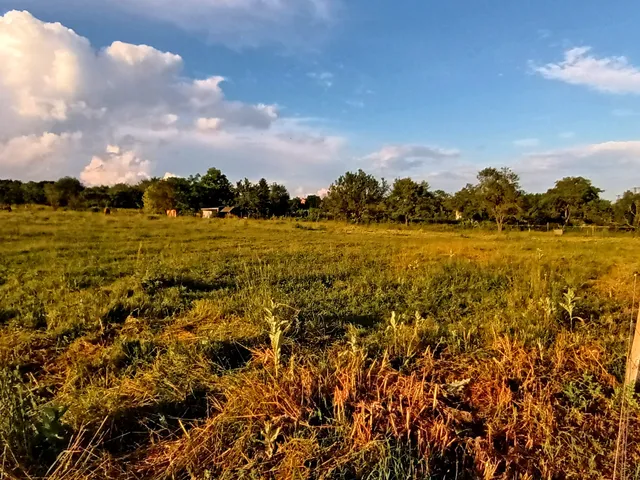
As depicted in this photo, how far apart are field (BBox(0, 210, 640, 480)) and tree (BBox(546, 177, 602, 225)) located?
150 feet

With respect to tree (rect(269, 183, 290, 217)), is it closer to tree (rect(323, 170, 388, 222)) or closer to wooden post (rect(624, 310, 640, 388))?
tree (rect(323, 170, 388, 222))

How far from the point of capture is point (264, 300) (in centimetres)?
475

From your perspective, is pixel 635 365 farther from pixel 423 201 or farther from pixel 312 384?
pixel 423 201

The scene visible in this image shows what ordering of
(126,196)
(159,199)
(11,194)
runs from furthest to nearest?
1. (126,196)
2. (159,199)
3. (11,194)

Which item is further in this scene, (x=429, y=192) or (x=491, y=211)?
(x=429, y=192)

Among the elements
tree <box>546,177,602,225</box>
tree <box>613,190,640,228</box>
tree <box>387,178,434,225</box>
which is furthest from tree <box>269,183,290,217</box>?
tree <box>613,190,640,228</box>

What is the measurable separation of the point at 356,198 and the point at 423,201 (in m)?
7.45

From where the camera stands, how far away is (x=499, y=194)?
3738cm

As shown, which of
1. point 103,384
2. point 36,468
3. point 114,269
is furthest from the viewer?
point 114,269

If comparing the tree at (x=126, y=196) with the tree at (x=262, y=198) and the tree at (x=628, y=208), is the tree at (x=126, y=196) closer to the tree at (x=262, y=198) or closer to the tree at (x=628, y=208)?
the tree at (x=262, y=198)

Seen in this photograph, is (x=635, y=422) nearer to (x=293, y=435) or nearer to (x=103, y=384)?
(x=293, y=435)

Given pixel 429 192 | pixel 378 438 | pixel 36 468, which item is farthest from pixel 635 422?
pixel 429 192

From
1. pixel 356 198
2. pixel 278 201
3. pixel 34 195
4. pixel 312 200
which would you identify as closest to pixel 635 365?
pixel 356 198

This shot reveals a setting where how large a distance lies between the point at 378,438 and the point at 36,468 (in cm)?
169
